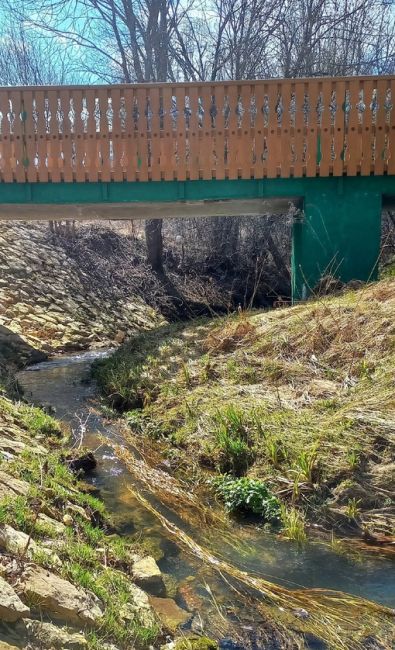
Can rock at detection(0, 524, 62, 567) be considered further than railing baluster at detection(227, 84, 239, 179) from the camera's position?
No

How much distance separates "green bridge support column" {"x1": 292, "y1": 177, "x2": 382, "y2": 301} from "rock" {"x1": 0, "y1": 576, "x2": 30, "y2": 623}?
25.5 ft

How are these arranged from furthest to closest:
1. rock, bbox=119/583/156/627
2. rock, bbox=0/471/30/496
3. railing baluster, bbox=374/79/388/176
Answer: railing baluster, bbox=374/79/388/176 → rock, bbox=0/471/30/496 → rock, bbox=119/583/156/627

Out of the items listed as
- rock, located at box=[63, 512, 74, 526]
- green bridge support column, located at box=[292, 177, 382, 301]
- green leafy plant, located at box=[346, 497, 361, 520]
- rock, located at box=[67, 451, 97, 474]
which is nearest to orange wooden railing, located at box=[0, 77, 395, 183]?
green bridge support column, located at box=[292, 177, 382, 301]

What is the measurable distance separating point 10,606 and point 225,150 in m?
8.49

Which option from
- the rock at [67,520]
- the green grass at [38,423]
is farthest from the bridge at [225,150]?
the rock at [67,520]

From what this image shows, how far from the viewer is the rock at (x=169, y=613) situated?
316 centimetres

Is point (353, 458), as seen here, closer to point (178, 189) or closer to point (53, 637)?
point (53, 637)

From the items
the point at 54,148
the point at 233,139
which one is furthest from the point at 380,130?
the point at 54,148

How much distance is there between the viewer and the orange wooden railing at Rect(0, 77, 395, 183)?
9.55 meters

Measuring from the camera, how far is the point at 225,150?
983cm

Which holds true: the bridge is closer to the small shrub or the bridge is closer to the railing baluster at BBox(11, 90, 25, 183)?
the railing baluster at BBox(11, 90, 25, 183)

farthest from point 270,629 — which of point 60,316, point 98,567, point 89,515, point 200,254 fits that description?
point 200,254

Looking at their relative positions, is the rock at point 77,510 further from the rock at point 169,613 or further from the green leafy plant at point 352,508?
the green leafy plant at point 352,508

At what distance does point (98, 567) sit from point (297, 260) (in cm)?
762
